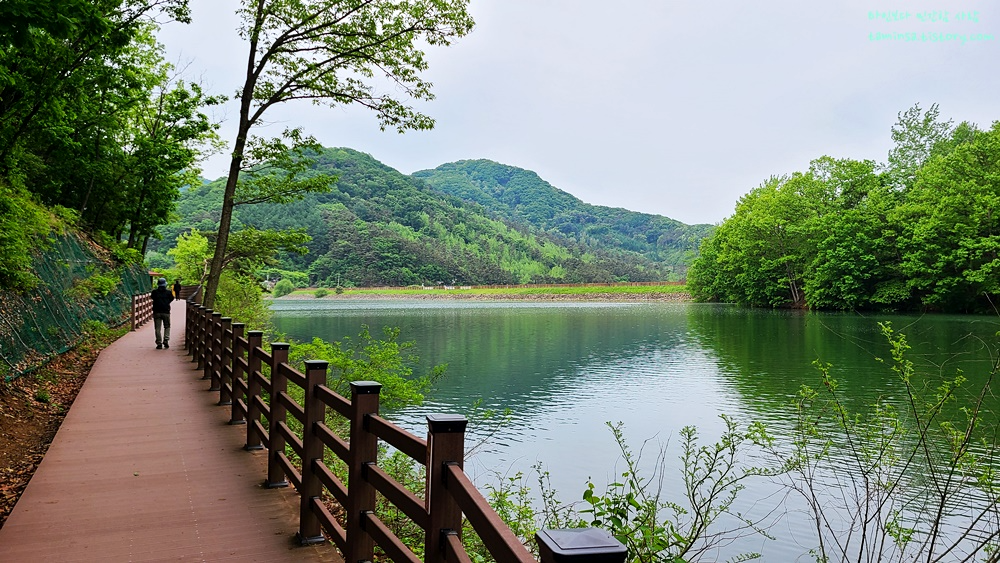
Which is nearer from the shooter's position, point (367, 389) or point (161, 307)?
point (367, 389)

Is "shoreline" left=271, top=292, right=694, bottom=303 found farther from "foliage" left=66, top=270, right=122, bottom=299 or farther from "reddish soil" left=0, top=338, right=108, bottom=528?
"reddish soil" left=0, top=338, right=108, bottom=528

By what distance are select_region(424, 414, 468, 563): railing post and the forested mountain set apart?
8913 centimetres

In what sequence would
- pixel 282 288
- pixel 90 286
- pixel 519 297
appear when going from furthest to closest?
1. pixel 519 297
2. pixel 282 288
3. pixel 90 286

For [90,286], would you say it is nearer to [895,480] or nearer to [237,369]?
[237,369]

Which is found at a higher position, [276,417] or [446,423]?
[446,423]

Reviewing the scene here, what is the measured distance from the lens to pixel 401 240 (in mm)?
126688

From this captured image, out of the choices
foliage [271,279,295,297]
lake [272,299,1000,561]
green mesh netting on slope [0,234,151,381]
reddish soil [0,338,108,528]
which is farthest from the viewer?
foliage [271,279,295,297]

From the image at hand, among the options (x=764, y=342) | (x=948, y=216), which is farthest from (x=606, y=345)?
(x=948, y=216)

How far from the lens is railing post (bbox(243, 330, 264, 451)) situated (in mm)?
6270

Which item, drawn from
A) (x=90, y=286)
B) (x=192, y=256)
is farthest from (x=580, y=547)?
(x=192, y=256)

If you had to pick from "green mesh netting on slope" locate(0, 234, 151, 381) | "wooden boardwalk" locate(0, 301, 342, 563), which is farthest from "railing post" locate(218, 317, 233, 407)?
"green mesh netting on slope" locate(0, 234, 151, 381)

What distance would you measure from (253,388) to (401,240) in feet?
400

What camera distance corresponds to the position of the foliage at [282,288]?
104000mm

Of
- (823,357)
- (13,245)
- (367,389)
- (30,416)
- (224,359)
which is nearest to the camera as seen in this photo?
(367,389)
